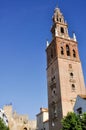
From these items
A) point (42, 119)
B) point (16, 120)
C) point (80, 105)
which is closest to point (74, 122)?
point (80, 105)

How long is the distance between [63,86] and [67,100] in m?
2.93

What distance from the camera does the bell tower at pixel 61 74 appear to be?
4501 cm

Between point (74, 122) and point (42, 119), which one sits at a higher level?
point (42, 119)

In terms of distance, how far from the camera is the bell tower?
45.0m

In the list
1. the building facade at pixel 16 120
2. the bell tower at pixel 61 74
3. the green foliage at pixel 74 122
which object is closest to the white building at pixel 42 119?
the building facade at pixel 16 120

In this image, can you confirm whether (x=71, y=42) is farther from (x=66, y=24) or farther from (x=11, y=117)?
(x=11, y=117)

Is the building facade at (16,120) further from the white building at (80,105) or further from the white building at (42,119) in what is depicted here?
the white building at (80,105)

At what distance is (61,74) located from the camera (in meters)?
47.5

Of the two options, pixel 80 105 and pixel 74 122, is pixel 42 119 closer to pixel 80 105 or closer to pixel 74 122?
pixel 80 105

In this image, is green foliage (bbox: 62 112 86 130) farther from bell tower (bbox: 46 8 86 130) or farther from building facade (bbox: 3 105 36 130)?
building facade (bbox: 3 105 36 130)

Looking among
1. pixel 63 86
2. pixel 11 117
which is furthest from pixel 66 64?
pixel 11 117

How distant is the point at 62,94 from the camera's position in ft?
148

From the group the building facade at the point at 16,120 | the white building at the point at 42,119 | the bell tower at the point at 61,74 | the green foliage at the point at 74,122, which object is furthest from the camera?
the white building at the point at 42,119

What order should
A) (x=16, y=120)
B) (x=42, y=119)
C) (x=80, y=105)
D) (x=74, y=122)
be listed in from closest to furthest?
1. (x=74, y=122)
2. (x=80, y=105)
3. (x=16, y=120)
4. (x=42, y=119)
